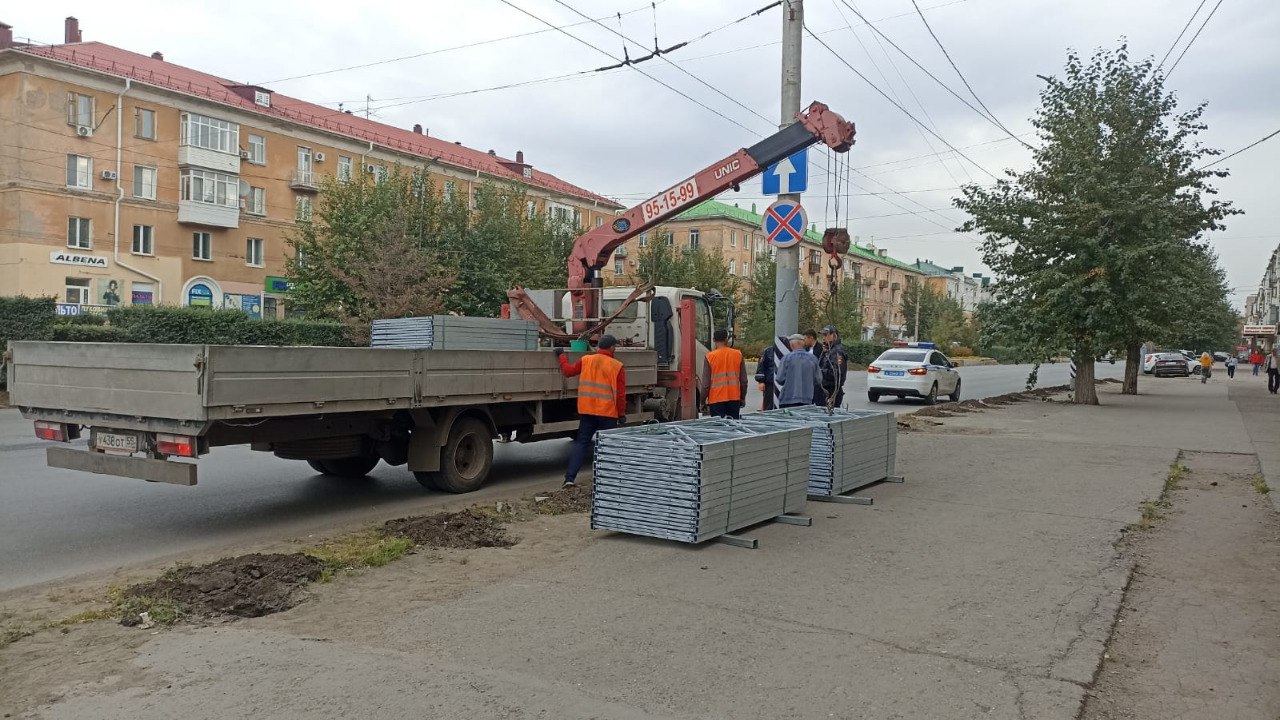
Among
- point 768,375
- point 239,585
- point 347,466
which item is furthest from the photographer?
point 768,375

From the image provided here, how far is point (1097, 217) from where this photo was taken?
2108 centimetres

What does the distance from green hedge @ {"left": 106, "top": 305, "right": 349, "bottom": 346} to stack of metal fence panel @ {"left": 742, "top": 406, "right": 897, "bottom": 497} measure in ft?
66.4

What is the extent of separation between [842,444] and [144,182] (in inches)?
1627

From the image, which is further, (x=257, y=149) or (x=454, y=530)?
(x=257, y=149)

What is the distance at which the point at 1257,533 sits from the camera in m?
7.82

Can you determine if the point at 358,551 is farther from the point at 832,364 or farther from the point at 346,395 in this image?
the point at 832,364

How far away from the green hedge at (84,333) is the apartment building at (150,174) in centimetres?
1184

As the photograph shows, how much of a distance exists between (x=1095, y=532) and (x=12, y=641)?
7.43 metres

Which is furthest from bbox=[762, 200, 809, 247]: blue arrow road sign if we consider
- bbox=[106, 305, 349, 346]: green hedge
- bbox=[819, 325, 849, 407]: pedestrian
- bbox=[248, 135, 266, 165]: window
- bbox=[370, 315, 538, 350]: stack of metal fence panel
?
bbox=[248, 135, 266, 165]: window

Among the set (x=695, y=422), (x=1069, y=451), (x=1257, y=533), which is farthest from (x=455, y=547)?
(x=1069, y=451)

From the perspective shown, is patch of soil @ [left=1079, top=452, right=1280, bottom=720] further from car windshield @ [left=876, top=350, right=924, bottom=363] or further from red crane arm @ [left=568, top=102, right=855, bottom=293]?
car windshield @ [left=876, top=350, right=924, bottom=363]

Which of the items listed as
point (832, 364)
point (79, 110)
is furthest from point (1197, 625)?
point (79, 110)

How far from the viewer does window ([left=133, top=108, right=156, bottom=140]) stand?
40.8 m

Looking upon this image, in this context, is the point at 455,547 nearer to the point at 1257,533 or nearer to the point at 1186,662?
the point at 1186,662
